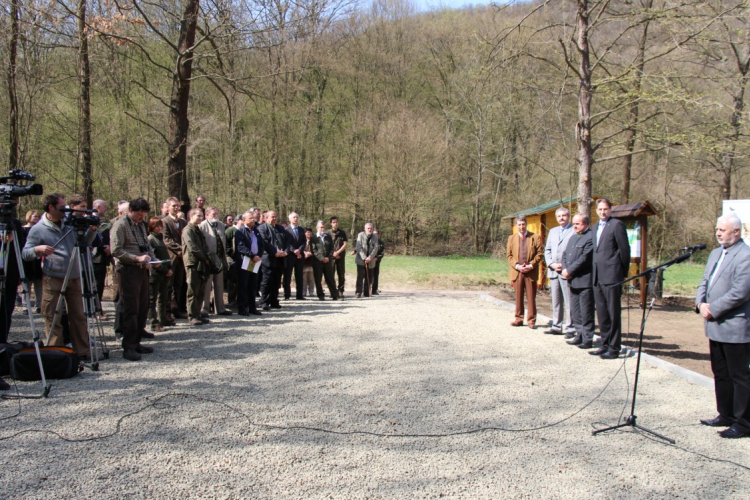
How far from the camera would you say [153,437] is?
3.69m

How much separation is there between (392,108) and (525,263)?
29038 mm

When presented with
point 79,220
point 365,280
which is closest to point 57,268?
point 79,220

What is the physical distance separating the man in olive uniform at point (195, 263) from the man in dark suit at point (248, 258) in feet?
3.26

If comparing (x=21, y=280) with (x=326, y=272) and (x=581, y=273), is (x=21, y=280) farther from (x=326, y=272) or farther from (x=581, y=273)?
(x=326, y=272)

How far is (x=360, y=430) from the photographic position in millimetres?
3979

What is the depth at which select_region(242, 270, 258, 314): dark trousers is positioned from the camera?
30.2 feet

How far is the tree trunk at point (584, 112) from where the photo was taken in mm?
10238

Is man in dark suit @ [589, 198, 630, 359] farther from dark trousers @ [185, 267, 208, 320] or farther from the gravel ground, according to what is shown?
dark trousers @ [185, 267, 208, 320]

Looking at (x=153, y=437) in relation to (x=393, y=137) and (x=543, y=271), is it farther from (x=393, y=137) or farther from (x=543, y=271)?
(x=393, y=137)

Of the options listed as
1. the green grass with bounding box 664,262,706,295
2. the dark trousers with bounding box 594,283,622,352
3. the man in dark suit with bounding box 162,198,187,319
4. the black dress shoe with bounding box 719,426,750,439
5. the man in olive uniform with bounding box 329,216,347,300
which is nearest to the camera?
the black dress shoe with bounding box 719,426,750,439

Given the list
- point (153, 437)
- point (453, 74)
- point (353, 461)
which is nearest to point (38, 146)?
point (153, 437)

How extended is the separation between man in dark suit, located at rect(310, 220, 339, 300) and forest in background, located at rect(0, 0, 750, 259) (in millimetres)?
3652

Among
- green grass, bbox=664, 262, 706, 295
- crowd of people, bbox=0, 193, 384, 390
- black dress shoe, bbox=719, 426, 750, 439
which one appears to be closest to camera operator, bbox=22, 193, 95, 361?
crowd of people, bbox=0, 193, 384, 390

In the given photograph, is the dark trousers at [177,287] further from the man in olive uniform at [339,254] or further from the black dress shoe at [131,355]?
the man in olive uniform at [339,254]
